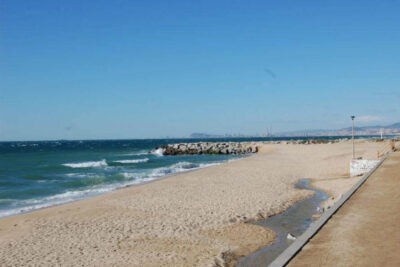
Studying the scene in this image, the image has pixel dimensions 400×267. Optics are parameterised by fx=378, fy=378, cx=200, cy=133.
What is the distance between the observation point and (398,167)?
661 inches

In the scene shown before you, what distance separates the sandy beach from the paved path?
230 cm

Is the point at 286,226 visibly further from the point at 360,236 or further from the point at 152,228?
the point at 360,236

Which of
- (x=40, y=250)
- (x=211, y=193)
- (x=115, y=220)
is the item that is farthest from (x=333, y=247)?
(x=211, y=193)

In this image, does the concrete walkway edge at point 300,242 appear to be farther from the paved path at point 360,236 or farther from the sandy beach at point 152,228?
the sandy beach at point 152,228

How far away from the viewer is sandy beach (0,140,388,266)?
8.79m

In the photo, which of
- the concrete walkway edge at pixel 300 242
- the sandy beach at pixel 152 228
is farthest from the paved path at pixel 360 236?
the sandy beach at pixel 152 228

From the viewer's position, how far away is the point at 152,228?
11320mm

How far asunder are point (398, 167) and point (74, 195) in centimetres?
1593

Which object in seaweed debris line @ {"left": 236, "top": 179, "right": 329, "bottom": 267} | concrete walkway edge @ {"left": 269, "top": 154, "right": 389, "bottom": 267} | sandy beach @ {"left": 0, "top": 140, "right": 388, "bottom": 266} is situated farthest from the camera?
sandy beach @ {"left": 0, "top": 140, "right": 388, "bottom": 266}

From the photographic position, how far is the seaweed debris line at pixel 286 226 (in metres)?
8.62

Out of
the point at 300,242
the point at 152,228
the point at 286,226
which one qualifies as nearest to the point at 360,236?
the point at 300,242

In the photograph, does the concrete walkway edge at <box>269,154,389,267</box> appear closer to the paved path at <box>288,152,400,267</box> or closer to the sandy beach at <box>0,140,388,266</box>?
the paved path at <box>288,152,400,267</box>

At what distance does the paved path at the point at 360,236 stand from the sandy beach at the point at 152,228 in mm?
2299

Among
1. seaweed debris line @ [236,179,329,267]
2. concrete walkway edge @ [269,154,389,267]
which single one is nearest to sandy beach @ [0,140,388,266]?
seaweed debris line @ [236,179,329,267]
